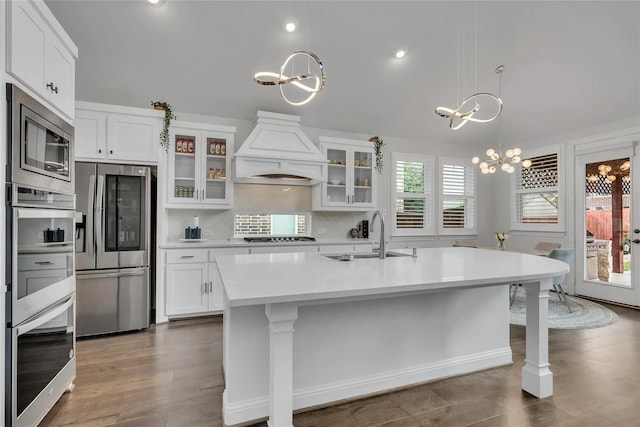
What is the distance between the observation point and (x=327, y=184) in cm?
482

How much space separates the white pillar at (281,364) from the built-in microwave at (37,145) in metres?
1.48

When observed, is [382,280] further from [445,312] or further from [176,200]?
[176,200]

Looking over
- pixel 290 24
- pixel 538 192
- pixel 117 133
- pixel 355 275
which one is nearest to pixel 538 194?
pixel 538 192

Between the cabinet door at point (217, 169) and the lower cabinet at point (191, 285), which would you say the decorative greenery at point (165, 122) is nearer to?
the cabinet door at point (217, 169)

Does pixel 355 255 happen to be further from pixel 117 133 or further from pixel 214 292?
pixel 117 133

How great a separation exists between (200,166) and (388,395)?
3289mm

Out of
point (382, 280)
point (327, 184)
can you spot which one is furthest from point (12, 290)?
point (327, 184)

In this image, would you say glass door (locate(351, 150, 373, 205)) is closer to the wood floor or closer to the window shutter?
the wood floor

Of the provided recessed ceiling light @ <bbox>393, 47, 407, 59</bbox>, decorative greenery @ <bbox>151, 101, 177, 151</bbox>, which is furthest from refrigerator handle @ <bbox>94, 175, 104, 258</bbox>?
recessed ceiling light @ <bbox>393, 47, 407, 59</bbox>

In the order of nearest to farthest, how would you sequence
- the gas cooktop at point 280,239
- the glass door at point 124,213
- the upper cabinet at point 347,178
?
the glass door at point 124,213 → the gas cooktop at point 280,239 → the upper cabinet at point 347,178

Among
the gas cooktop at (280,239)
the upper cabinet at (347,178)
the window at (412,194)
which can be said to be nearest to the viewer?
the gas cooktop at (280,239)

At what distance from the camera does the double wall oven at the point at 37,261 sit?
1.62m

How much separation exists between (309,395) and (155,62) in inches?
144

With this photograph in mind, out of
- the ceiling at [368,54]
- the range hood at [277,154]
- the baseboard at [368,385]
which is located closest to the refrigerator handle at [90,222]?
the ceiling at [368,54]
